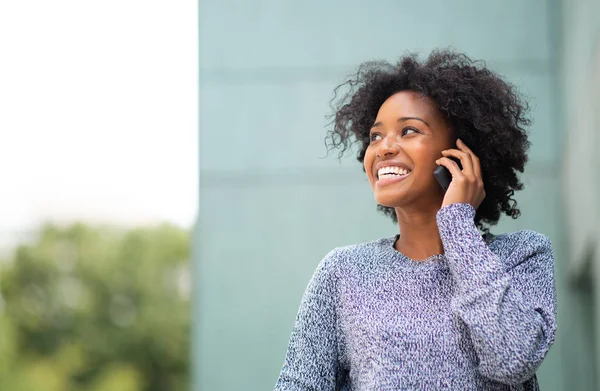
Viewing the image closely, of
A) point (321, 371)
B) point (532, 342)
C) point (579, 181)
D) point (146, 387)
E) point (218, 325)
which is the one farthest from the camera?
point (146, 387)

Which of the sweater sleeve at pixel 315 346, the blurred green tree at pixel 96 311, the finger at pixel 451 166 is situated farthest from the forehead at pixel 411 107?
the blurred green tree at pixel 96 311

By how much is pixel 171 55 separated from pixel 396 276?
3241cm

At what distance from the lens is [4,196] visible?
1116 inches

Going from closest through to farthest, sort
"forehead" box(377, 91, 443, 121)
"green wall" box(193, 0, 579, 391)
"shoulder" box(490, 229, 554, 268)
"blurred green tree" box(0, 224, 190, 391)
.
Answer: "shoulder" box(490, 229, 554, 268) < "forehead" box(377, 91, 443, 121) < "green wall" box(193, 0, 579, 391) < "blurred green tree" box(0, 224, 190, 391)

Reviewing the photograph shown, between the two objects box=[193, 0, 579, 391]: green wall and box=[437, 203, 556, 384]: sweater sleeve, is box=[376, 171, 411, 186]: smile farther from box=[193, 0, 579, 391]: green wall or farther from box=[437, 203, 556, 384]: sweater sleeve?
box=[193, 0, 579, 391]: green wall

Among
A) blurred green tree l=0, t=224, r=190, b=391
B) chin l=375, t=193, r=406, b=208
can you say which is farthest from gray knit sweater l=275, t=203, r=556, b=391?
blurred green tree l=0, t=224, r=190, b=391

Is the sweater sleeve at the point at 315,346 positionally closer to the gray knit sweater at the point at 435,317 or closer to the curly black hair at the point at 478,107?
the gray knit sweater at the point at 435,317

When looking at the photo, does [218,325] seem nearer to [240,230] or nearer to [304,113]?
[240,230]

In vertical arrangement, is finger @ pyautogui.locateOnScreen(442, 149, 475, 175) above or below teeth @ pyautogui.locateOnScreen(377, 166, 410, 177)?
above

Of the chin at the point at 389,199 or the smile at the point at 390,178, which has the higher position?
the smile at the point at 390,178

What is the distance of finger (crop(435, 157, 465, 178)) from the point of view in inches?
73.6

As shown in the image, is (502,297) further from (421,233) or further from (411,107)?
(411,107)

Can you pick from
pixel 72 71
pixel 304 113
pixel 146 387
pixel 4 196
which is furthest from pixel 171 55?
pixel 304 113

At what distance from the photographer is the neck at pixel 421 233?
1968mm
